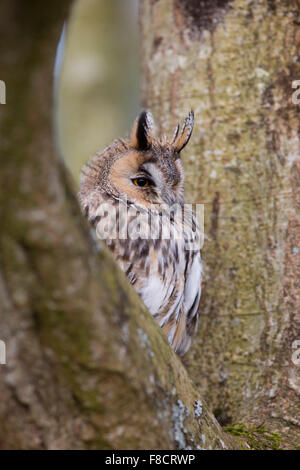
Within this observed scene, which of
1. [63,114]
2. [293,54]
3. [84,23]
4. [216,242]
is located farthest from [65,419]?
[84,23]

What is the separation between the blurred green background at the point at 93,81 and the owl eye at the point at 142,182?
9.37ft


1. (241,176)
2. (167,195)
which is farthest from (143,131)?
(241,176)

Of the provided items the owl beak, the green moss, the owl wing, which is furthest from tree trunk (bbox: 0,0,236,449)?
the owl beak

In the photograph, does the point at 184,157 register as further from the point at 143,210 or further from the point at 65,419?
the point at 65,419

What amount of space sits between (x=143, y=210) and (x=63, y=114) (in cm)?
→ 353

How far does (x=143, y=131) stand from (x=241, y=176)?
51cm

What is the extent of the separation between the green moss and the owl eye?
1106 millimetres

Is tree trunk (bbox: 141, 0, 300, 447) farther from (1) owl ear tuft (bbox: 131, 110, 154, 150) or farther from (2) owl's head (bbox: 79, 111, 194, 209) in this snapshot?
(1) owl ear tuft (bbox: 131, 110, 154, 150)

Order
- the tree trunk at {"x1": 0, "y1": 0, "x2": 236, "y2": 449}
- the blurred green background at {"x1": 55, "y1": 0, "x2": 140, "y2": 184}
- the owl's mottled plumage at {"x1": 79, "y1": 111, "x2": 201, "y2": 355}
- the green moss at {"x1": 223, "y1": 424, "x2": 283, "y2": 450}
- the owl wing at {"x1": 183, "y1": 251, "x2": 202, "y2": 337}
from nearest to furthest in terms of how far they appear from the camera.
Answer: the tree trunk at {"x1": 0, "y1": 0, "x2": 236, "y2": 449} < the green moss at {"x1": 223, "y1": 424, "x2": 283, "y2": 450} < the owl's mottled plumage at {"x1": 79, "y1": 111, "x2": 201, "y2": 355} < the owl wing at {"x1": 183, "y1": 251, "x2": 202, "y2": 337} < the blurred green background at {"x1": 55, "y1": 0, "x2": 140, "y2": 184}

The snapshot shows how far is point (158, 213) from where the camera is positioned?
2.29 m

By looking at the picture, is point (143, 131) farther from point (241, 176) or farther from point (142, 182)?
point (241, 176)

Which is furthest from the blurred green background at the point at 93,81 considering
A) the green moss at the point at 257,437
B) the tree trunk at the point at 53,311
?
the tree trunk at the point at 53,311

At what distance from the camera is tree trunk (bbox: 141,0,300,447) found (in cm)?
215

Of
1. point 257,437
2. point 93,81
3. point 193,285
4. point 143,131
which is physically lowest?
point 257,437
